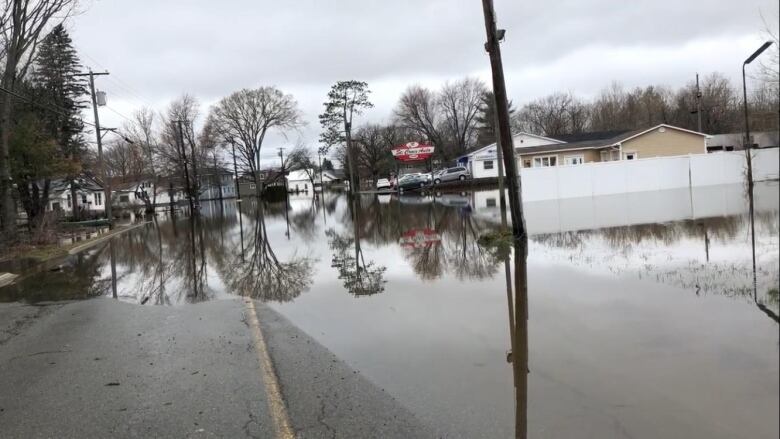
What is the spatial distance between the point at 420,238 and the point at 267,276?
6256 mm

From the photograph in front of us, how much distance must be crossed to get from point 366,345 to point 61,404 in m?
3.48

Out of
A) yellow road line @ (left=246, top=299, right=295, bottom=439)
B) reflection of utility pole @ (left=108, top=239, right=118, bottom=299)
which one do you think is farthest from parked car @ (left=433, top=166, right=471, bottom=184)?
yellow road line @ (left=246, top=299, right=295, bottom=439)

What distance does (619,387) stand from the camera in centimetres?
522

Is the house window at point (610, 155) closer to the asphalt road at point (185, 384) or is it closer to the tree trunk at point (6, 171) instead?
the tree trunk at point (6, 171)

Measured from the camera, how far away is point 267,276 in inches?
547

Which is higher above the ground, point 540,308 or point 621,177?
point 621,177

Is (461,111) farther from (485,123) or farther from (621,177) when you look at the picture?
(621,177)

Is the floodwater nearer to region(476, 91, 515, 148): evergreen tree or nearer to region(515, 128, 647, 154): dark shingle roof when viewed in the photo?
region(515, 128, 647, 154): dark shingle roof

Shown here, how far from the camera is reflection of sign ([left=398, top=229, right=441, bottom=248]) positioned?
17059mm

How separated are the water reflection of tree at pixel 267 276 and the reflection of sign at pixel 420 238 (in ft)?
10.8

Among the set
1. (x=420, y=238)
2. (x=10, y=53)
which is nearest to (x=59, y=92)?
(x=10, y=53)

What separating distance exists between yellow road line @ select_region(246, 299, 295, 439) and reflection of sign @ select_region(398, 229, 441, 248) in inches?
362

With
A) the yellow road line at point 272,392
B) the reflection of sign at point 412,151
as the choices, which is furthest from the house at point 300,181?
the yellow road line at point 272,392

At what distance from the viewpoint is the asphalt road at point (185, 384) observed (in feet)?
15.8
